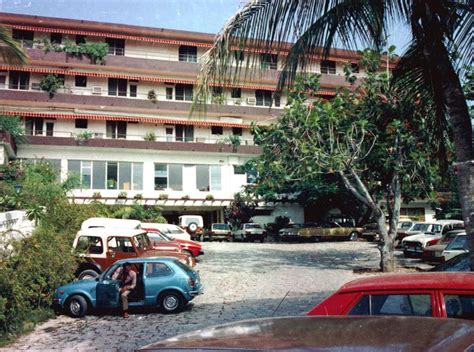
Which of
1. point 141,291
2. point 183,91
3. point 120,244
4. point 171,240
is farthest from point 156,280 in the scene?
point 183,91

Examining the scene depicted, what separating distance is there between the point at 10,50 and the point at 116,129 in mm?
27617

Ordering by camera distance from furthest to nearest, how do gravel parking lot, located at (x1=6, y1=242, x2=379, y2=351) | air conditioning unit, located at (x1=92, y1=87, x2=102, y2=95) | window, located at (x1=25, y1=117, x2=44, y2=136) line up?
air conditioning unit, located at (x1=92, y1=87, x2=102, y2=95), window, located at (x1=25, y1=117, x2=44, y2=136), gravel parking lot, located at (x1=6, y1=242, x2=379, y2=351)

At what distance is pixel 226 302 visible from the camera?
1209 cm

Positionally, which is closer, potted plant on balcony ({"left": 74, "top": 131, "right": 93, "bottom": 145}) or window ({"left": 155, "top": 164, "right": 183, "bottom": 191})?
potted plant on balcony ({"left": 74, "top": 131, "right": 93, "bottom": 145})

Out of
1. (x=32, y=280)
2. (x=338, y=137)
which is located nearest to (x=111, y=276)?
(x=32, y=280)

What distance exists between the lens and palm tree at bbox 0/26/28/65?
35.5 ft

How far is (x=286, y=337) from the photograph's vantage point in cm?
218

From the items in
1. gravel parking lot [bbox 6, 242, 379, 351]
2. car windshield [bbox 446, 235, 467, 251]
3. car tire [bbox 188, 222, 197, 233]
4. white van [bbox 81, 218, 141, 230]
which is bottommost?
gravel parking lot [bbox 6, 242, 379, 351]

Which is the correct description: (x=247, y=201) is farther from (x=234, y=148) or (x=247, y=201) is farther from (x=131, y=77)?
(x=131, y=77)

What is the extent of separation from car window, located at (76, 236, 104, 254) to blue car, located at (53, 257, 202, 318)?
3387 mm

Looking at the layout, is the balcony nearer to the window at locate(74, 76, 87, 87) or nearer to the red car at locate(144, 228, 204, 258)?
the window at locate(74, 76, 87, 87)

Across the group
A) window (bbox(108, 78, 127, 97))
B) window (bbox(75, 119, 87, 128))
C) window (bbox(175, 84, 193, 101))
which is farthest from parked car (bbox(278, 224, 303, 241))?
window (bbox(75, 119, 87, 128))

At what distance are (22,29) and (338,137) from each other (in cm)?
3073

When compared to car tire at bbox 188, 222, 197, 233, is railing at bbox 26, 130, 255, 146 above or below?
above
